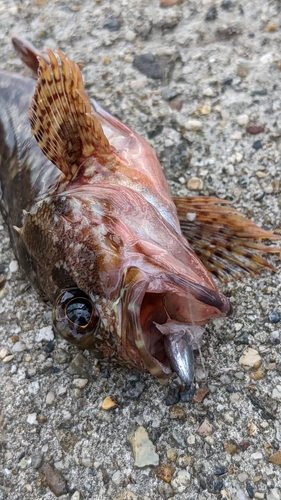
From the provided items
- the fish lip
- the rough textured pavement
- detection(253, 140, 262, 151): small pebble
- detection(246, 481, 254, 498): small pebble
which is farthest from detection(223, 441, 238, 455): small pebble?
detection(253, 140, 262, 151): small pebble

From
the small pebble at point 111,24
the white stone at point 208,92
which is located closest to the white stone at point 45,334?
the white stone at point 208,92

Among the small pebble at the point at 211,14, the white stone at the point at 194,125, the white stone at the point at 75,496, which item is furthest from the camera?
the small pebble at the point at 211,14

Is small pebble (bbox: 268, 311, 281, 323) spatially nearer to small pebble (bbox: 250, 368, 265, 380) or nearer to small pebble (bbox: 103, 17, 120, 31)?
small pebble (bbox: 250, 368, 265, 380)

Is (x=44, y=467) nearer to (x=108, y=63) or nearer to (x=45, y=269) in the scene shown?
(x=45, y=269)

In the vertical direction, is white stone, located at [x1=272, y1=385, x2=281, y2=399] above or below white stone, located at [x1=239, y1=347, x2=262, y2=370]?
below

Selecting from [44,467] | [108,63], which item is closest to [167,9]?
[108,63]

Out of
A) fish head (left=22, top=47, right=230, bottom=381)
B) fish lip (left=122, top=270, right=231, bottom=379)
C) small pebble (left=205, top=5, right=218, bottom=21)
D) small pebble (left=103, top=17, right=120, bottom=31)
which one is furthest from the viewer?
small pebble (left=103, top=17, right=120, bottom=31)

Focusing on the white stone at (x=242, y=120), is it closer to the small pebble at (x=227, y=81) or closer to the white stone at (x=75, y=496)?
the small pebble at (x=227, y=81)
